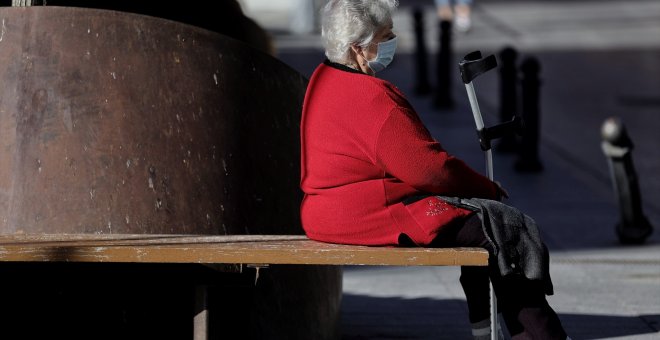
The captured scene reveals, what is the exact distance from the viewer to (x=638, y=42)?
70.1 ft

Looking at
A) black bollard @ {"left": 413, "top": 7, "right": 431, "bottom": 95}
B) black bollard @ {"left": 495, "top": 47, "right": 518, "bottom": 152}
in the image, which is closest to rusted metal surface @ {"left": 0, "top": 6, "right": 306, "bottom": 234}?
black bollard @ {"left": 495, "top": 47, "right": 518, "bottom": 152}

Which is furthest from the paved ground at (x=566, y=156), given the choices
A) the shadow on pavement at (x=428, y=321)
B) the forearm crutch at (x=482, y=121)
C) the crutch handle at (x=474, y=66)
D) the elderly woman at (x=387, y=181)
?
the crutch handle at (x=474, y=66)

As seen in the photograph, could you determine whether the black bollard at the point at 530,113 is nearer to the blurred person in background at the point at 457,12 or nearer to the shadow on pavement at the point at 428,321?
the shadow on pavement at the point at 428,321

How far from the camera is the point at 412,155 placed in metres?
4.50

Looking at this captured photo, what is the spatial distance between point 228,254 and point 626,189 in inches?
215

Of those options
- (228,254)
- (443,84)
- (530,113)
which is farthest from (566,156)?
(228,254)

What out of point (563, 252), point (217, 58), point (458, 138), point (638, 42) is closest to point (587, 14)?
point (638, 42)

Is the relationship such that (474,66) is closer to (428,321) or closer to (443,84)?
(428,321)

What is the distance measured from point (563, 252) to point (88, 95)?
15.2 feet

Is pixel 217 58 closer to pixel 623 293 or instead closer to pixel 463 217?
pixel 463 217

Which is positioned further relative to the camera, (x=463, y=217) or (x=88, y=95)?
(x=88, y=95)

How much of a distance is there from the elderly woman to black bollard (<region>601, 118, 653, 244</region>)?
4.72m

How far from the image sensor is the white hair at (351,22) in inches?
183

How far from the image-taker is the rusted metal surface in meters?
4.96
